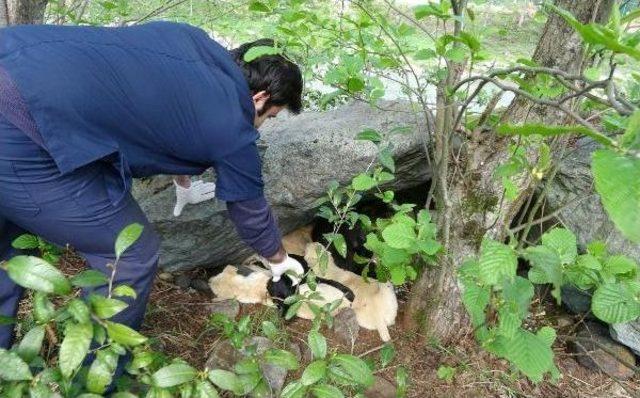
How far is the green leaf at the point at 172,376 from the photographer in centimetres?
110

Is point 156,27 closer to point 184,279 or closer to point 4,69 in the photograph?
point 4,69

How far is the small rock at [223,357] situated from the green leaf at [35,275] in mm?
1284

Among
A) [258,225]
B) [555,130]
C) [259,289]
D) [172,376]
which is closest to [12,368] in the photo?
[172,376]

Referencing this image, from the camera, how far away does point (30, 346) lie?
1.03 m

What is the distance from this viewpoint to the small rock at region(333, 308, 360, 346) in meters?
2.52

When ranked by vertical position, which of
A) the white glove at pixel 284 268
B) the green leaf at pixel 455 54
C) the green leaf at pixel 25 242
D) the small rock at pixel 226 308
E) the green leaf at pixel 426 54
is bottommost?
the small rock at pixel 226 308

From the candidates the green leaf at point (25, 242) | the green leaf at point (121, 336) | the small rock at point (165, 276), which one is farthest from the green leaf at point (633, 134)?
the small rock at point (165, 276)

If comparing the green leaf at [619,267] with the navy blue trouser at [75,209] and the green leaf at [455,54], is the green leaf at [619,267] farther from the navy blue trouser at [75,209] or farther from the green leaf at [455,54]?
the navy blue trouser at [75,209]

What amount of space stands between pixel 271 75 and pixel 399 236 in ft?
2.67

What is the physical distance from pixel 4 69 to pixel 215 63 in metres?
0.66

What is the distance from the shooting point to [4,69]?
154 centimetres

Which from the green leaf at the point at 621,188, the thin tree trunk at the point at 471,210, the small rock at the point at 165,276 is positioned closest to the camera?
the green leaf at the point at 621,188

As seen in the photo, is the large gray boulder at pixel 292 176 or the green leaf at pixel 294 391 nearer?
the green leaf at pixel 294 391

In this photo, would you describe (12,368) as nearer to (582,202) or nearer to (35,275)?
(35,275)
